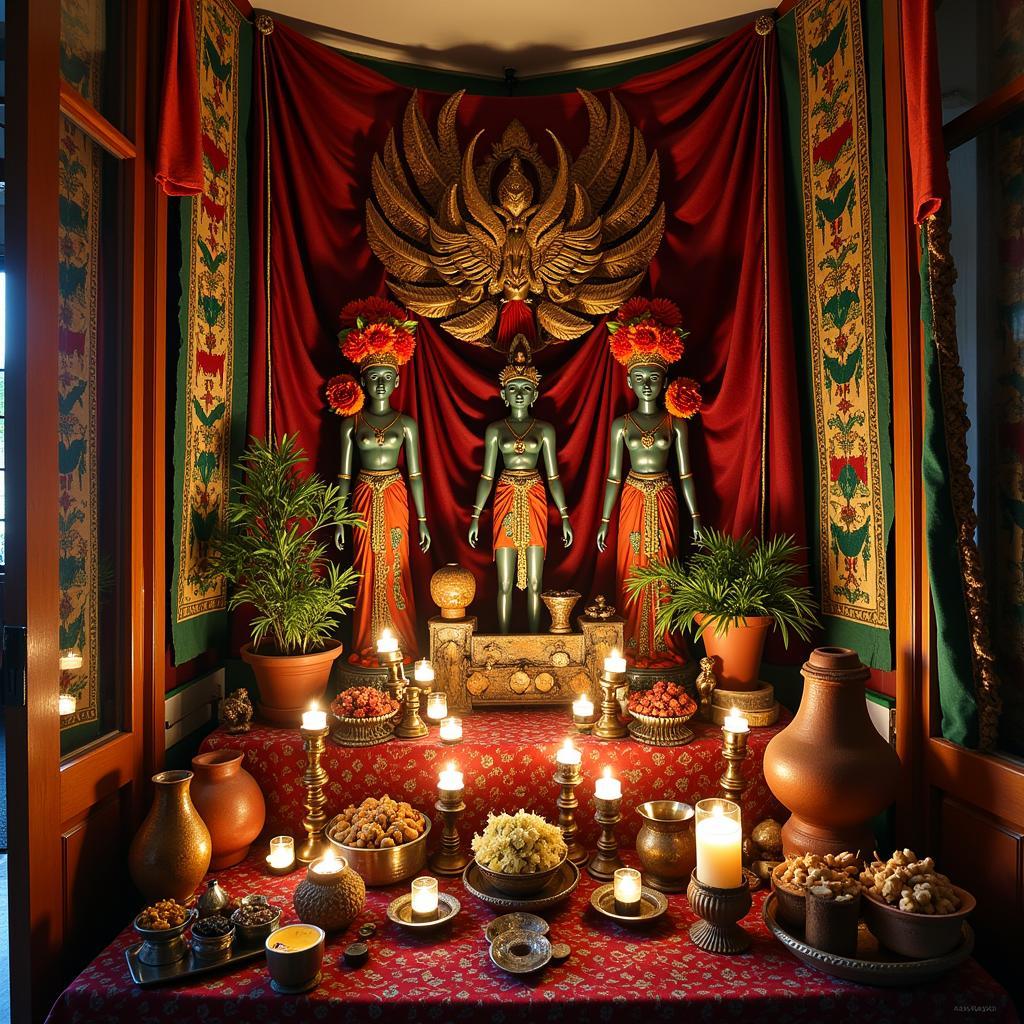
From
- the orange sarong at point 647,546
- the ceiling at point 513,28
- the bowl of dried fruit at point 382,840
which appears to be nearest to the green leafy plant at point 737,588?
the orange sarong at point 647,546

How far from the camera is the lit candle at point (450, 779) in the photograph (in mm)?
2869

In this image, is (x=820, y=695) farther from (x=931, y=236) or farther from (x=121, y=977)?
(x=121, y=977)

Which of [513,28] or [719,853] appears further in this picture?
[513,28]

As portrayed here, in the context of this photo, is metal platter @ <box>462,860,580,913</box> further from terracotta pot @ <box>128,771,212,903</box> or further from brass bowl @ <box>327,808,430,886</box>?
terracotta pot @ <box>128,771,212,903</box>

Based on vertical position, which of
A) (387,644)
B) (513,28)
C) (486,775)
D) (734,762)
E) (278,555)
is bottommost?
(486,775)

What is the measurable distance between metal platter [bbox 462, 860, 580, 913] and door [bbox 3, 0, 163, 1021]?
127 cm

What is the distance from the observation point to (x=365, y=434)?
3.77 meters

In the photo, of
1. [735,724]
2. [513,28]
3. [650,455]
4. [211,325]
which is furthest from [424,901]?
[513,28]

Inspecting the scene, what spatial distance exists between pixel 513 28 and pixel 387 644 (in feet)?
10.4

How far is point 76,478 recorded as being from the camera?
2605mm

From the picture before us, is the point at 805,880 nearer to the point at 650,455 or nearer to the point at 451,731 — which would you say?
the point at 451,731

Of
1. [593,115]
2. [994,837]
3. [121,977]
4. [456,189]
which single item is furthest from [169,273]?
[994,837]

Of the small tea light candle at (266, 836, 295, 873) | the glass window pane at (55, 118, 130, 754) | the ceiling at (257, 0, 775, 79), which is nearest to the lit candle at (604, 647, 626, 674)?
the small tea light candle at (266, 836, 295, 873)

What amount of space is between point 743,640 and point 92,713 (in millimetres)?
2571
